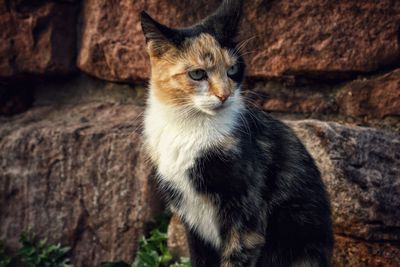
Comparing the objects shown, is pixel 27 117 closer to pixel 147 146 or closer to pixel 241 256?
pixel 147 146

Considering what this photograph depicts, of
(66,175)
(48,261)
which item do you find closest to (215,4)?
(66,175)

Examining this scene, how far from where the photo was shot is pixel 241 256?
291cm

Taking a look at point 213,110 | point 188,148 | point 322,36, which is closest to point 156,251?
point 188,148

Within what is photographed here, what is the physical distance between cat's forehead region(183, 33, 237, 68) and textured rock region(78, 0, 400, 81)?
312mm

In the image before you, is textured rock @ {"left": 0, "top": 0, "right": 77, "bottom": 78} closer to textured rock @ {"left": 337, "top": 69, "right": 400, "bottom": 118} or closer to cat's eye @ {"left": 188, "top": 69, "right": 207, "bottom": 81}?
cat's eye @ {"left": 188, "top": 69, "right": 207, "bottom": 81}

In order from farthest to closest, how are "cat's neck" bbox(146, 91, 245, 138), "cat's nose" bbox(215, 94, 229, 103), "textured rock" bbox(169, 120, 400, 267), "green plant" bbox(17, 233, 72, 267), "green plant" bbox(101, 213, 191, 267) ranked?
"green plant" bbox(17, 233, 72, 267), "green plant" bbox(101, 213, 191, 267), "textured rock" bbox(169, 120, 400, 267), "cat's neck" bbox(146, 91, 245, 138), "cat's nose" bbox(215, 94, 229, 103)

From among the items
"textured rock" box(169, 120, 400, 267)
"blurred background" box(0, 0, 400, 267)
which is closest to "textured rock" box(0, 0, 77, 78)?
"blurred background" box(0, 0, 400, 267)

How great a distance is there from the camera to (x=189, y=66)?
2.96 m

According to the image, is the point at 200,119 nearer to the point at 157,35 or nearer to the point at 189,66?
the point at 189,66

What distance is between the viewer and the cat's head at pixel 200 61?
292cm

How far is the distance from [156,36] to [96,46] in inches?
37.1

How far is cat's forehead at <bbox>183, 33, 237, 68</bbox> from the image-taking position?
296 cm

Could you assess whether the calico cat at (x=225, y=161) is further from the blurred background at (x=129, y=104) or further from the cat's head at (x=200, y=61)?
the blurred background at (x=129, y=104)

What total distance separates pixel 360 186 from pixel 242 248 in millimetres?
729
